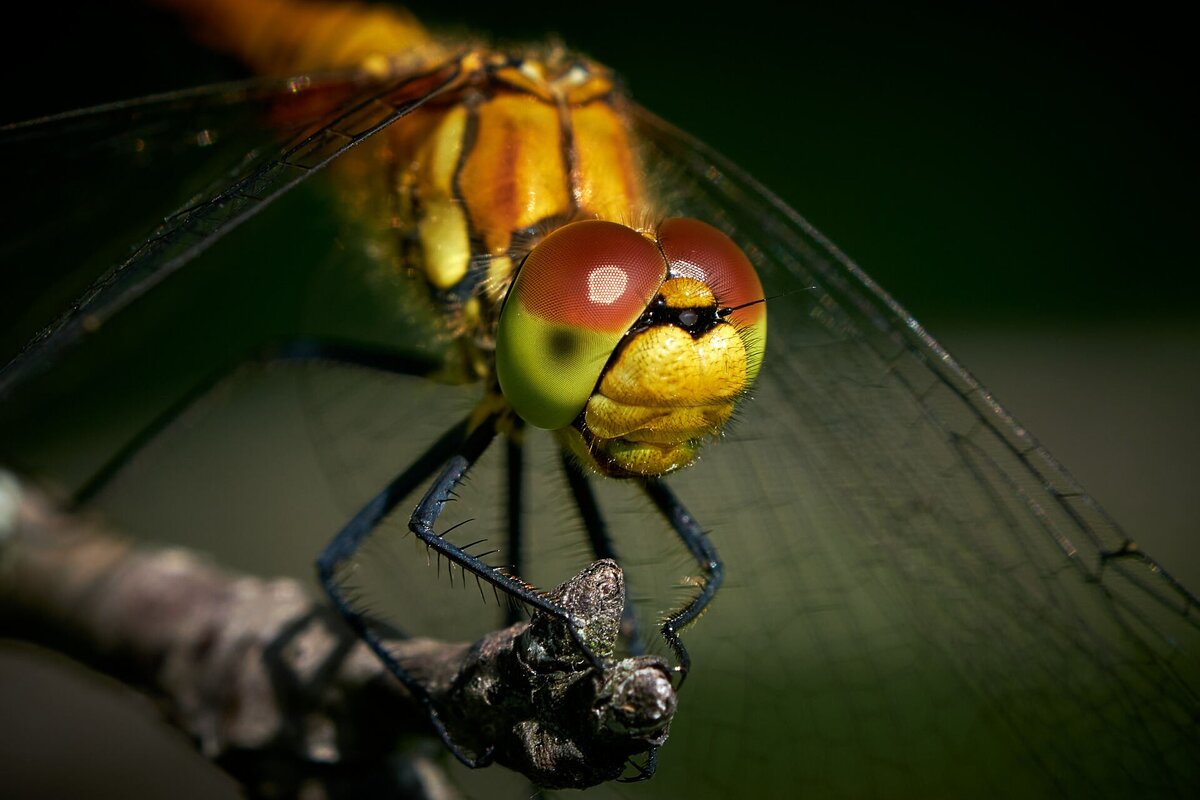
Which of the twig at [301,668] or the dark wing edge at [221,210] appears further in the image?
the dark wing edge at [221,210]

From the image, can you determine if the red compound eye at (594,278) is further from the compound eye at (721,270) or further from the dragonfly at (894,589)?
the dragonfly at (894,589)

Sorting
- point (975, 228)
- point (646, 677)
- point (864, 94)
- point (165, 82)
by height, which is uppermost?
point (165, 82)

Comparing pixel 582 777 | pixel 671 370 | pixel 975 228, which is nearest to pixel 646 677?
pixel 582 777

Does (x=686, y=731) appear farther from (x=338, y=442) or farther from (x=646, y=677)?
(x=338, y=442)

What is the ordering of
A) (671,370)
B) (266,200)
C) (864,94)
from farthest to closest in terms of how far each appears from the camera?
(864,94), (266,200), (671,370)

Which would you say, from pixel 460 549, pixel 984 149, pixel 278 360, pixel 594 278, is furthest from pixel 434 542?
pixel 984 149

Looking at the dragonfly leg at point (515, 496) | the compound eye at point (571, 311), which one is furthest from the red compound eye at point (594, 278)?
the dragonfly leg at point (515, 496)

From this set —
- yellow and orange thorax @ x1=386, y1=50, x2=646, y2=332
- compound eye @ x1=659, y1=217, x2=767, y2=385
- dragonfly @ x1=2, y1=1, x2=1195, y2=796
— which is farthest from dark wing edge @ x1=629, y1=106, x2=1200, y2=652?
compound eye @ x1=659, y1=217, x2=767, y2=385

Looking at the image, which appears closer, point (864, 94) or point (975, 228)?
point (975, 228)
